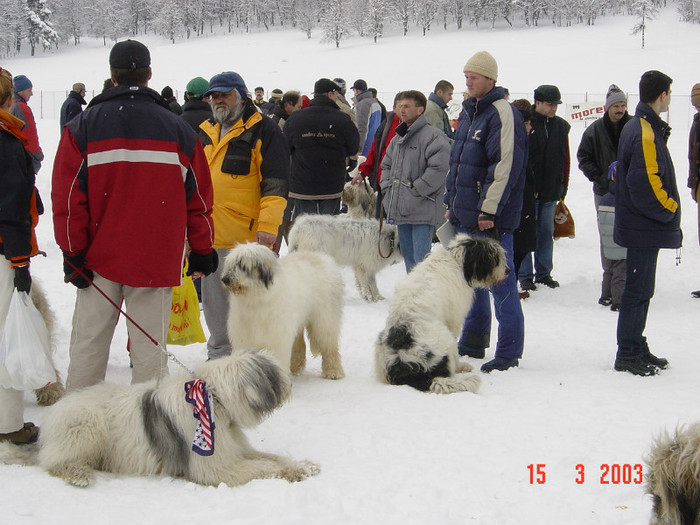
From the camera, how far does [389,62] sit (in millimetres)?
48750

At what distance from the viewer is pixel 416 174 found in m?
6.40

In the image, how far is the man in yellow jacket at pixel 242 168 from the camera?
455 cm

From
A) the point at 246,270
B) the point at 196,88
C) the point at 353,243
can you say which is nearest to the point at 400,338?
the point at 246,270

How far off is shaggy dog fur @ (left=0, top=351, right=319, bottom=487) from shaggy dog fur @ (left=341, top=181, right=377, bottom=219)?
5222 mm

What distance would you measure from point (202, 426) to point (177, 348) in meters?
2.78

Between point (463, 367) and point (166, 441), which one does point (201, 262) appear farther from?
point (463, 367)

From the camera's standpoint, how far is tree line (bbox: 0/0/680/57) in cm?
6138

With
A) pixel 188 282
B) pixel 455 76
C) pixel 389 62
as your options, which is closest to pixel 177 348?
pixel 188 282

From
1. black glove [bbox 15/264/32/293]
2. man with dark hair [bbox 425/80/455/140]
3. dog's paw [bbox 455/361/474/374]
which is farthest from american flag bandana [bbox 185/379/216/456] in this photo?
man with dark hair [bbox 425/80/455/140]

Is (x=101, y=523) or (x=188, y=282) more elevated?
(x=188, y=282)

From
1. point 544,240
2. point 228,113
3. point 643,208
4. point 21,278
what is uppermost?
point 228,113

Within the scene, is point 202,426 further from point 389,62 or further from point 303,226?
point 389,62

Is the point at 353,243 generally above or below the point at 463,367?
above

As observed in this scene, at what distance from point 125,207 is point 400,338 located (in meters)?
2.13
